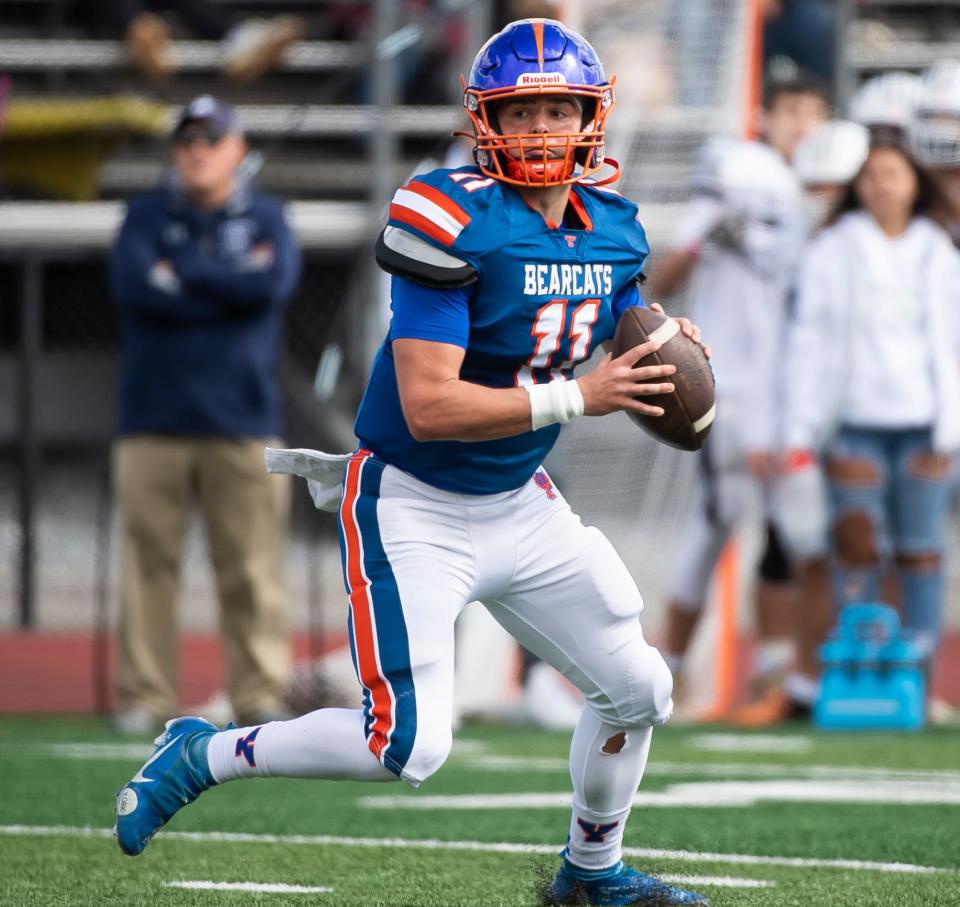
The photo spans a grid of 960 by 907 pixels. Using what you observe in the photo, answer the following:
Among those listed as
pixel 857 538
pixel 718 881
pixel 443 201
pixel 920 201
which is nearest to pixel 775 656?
pixel 857 538

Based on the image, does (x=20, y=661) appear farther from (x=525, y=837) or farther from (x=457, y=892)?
(x=457, y=892)

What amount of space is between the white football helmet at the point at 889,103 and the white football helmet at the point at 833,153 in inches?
4.0

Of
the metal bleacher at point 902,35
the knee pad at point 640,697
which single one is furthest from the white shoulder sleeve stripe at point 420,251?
the metal bleacher at point 902,35

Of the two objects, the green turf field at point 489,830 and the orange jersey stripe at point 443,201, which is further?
the green turf field at point 489,830

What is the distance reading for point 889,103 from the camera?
7.48 meters

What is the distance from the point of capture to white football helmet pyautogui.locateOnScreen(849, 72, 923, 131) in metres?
7.39

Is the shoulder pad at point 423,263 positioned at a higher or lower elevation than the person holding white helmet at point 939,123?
higher

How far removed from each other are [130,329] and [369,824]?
2813 millimetres

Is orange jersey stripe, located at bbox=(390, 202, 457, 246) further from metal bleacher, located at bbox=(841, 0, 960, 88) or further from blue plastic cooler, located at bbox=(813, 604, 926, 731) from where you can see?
metal bleacher, located at bbox=(841, 0, 960, 88)

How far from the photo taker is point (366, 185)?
10609 mm

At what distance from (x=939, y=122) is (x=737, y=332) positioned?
120 cm

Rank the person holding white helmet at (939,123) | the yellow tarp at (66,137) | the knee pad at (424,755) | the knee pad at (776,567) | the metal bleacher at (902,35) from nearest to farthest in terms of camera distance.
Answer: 1. the knee pad at (424,755)
2. the knee pad at (776,567)
3. the person holding white helmet at (939,123)
4. the yellow tarp at (66,137)
5. the metal bleacher at (902,35)

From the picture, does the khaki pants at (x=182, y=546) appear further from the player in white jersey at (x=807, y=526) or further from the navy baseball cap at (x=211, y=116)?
the player in white jersey at (x=807, y=526)

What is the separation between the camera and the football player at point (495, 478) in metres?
3.40
